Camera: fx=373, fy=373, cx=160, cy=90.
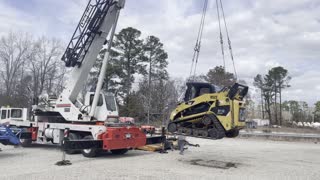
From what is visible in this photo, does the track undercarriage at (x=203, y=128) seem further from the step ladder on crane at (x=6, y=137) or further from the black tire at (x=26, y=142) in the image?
the black tire at (x=26, y=142)

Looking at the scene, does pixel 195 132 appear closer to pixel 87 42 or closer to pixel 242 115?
pixel 242 115

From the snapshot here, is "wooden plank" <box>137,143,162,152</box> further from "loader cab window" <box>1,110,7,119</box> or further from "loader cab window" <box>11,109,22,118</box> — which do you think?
"loader cab window" <box>1,110,7,119</box>

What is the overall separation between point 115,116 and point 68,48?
160 inches

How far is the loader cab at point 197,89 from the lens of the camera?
1375 centimetres

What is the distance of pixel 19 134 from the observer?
17.7 m

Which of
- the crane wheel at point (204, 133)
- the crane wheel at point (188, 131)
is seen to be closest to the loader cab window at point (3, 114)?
the crane wheel at point (188, 131)

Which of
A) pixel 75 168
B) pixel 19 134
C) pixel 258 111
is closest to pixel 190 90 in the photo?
pixel 75 168

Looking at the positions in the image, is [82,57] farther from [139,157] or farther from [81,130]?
[139,157]

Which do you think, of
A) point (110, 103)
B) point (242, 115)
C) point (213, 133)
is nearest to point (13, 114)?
point (110, 103)

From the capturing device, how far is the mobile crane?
16438mm

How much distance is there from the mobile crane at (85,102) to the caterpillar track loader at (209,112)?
296 centimetres

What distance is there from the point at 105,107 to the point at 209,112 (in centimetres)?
552

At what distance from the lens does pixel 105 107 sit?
1673cm

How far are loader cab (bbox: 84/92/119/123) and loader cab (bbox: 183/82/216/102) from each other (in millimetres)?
4000
